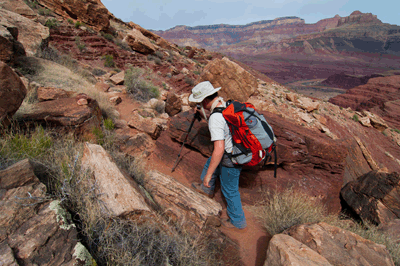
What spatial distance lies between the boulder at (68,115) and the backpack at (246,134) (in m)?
2.90

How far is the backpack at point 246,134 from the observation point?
2.48m

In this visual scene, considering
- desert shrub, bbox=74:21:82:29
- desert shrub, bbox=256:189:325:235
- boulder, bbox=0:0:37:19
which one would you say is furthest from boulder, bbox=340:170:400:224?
desert shrub, bbox=74:21:82:29

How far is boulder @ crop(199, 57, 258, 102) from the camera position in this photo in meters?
8.13

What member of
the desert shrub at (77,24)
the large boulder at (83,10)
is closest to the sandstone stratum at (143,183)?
the desert shrub at (77,24)

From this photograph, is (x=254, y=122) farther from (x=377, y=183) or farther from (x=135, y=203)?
(x=377, y=183)

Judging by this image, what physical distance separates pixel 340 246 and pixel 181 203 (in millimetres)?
2020

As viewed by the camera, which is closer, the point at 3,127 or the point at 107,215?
the point at 107,215

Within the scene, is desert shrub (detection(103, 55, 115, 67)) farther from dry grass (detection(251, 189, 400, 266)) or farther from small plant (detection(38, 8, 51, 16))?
dry grass (detection(251, 189, 400, 266))

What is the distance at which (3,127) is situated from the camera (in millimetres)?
2541

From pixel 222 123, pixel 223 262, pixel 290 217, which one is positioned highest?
pixel 222 123

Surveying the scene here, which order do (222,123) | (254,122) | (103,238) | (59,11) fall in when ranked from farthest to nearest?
1. (59,11)
2. (254,122)
3. (222,123)
4. (103,238)

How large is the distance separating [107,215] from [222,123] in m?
1.65

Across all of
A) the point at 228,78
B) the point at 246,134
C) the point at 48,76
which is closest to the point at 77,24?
the point at 48,76

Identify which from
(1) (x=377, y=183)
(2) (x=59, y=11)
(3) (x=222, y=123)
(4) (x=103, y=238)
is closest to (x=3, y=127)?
(4) (x=103, y=238)
